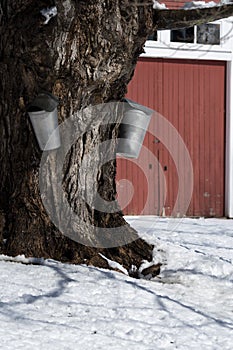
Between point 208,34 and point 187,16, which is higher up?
point 187,16

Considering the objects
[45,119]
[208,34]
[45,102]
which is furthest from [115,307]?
[208,34]

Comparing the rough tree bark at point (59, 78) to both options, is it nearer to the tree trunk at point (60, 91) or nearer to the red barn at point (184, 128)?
the tree trunk at point (60, 91)

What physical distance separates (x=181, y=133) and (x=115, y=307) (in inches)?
236

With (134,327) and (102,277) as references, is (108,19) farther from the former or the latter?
(134,327)

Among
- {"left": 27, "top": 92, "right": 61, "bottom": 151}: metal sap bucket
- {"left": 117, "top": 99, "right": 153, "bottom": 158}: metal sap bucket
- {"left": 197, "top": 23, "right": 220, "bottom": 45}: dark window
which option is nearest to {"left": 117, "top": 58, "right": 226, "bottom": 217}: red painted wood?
{"left": 197, "top": 23, "right": 220, "bottom": 45}: dark window

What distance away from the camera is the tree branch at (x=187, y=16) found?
5.00 m

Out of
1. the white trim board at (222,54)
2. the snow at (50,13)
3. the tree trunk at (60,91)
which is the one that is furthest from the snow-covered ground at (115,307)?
the white trim board at (222,54)

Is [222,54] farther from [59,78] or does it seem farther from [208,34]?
[59,78]

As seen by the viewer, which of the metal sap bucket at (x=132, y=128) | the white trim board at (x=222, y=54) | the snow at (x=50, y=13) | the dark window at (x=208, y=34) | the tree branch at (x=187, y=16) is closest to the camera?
the snow at (x=50, y=13)

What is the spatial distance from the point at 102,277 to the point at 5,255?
768 millimetres

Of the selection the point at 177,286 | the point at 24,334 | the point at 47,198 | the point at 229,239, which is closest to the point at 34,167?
the point at 47,198

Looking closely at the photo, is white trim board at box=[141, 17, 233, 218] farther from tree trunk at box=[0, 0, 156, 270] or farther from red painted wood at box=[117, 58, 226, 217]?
tree trunk at box=[0, 0, 156, 270]

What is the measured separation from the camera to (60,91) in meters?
5.07

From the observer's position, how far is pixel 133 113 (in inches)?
215
